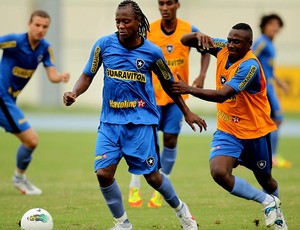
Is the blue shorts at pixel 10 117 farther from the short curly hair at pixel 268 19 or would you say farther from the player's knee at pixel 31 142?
the short curly hair at pixel 268 19

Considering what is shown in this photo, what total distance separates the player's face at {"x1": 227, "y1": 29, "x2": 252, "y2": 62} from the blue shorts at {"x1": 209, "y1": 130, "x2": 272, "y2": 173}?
3.08ft

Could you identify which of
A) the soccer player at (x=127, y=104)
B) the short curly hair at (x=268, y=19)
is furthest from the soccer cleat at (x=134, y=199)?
the short curly hair at (x=268, y=19)

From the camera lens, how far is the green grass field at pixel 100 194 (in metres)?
9.96

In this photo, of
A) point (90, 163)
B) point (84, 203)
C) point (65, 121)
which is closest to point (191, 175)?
point (90, 163)

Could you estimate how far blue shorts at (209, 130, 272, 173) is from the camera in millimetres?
9328

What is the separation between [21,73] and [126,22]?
4.07 m

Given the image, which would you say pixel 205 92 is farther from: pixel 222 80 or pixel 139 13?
pixel 139 13

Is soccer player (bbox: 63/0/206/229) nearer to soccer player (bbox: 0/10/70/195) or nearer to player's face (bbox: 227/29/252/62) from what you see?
player's face (bbox: 227/29/252/62)

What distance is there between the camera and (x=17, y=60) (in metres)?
12.4

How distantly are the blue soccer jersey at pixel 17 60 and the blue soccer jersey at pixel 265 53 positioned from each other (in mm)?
4960

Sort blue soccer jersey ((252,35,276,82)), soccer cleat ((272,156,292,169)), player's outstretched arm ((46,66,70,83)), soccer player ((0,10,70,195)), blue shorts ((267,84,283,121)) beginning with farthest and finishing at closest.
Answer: soccer cleat ((272,156,292,169)) < blue soccer jersey ((252,35,276,82)) < blue shorts ((267,84,283,121)) < soccer player ((0,10,70,195)) < player's outstretched arm ((46,66,70,83))

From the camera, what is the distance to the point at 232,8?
3269 centimetres

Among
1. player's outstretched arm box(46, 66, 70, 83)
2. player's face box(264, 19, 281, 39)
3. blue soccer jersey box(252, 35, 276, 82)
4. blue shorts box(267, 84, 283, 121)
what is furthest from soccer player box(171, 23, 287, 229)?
player's face box(264, 19, 281, 39)

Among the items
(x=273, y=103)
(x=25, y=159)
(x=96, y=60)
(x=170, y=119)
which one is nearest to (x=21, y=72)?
(x=25, y=159)
